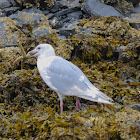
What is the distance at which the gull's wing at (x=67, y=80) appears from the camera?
13.3 feet

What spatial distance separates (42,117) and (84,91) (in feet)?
2.64

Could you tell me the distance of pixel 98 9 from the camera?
7.54 m

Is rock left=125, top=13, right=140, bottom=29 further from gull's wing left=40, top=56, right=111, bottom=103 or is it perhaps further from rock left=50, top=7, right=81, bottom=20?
gull's wing left=40, top=56, right=111, bottom=103

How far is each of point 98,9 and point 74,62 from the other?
2273 millimetres

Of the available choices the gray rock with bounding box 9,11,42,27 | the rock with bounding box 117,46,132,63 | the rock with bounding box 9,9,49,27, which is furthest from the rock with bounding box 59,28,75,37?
the rock with bounding box 117,46,132,63

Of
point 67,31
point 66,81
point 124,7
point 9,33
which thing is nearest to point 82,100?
point 66,81

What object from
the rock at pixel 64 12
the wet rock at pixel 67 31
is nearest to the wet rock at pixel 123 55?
the wet rock at pixel 67 31

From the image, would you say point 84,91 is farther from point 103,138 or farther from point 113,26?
point 113,26

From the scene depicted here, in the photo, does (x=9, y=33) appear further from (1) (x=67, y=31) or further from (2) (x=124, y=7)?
(2) (x=124, y=7)

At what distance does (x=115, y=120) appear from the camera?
3463 millimetres

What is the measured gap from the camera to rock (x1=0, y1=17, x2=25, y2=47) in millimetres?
6406

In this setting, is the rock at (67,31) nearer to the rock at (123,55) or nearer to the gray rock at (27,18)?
the gray rock at (27,18)

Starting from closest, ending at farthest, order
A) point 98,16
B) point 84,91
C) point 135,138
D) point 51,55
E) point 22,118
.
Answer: point 135,138 → point 22,118 → point 84,91 → point 51,55 → point 98,16

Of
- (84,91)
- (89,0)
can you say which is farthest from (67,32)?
(84,91)
